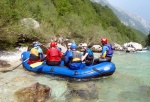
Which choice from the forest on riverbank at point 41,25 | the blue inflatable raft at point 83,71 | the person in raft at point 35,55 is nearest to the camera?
the blue inflatable raft at point 83,71

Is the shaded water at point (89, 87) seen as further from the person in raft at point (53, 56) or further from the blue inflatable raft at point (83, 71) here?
the person in raft at point (53, 56)

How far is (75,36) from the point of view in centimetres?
3372

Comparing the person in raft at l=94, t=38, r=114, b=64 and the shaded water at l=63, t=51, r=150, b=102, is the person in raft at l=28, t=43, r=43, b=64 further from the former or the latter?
the person in raft at l=94, t=38, r=114, b=64

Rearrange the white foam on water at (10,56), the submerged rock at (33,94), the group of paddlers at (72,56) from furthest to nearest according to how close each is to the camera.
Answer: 1. the white foam on water at (10,56)
2. the group of paddlers at (72,56)
3. the submerged rock at (33,94)

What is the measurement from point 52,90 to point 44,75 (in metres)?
2.29

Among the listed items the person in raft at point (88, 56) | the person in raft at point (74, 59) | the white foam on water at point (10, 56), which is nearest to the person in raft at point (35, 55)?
the person in raft at point (74, 59)

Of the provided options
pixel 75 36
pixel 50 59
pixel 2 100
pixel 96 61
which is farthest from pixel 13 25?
pixel 75 36

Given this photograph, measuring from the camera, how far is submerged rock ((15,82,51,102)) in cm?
664

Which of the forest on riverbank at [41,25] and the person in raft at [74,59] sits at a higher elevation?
the forest on riverbank at [41,25]

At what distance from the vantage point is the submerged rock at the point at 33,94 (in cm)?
664

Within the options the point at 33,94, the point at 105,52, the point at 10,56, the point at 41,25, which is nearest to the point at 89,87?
the point at 105,52

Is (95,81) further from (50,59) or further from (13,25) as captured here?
(13,25)

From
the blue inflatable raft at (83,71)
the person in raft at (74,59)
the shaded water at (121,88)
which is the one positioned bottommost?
the shaded water at (121,88)

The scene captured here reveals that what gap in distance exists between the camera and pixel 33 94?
6812mm
